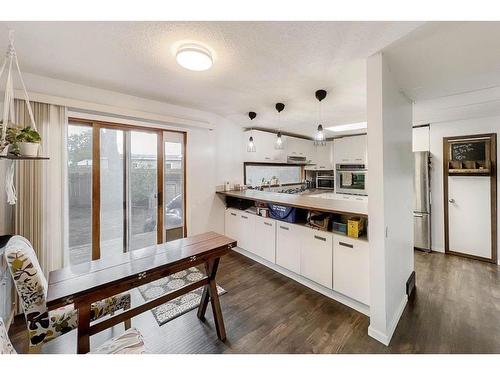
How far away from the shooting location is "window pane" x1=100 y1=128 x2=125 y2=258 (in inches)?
106

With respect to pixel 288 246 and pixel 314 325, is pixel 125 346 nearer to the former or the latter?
pixel 314 325

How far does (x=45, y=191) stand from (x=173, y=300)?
176 centimetres

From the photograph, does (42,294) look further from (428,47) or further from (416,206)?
(416,206)

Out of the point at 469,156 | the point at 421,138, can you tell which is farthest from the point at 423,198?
the point at 421,138

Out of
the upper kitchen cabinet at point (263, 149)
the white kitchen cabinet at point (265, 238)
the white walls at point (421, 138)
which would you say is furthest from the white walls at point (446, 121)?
the white kitchen cabinet at point (265, 238)

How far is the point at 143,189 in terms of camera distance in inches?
119

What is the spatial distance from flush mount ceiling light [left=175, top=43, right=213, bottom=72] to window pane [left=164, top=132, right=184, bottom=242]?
1.71 metres

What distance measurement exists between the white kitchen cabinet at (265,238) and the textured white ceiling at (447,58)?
7.21ft

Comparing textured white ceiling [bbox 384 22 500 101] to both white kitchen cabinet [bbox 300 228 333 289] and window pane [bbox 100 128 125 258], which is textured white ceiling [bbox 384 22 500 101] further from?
window pane [bbox 100 128 125 258]

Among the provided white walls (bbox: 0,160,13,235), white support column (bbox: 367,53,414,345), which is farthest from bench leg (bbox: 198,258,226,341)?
white walls (bbox: 0,160,13,235)

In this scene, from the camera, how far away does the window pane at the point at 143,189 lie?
293cm

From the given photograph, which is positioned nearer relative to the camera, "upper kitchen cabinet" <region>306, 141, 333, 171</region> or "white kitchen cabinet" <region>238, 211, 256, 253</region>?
"white kitchen cabinet" <region>238, 211, 256, 253</region>

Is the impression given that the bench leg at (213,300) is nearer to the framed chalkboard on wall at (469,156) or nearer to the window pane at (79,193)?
the window pane at (79,193)
